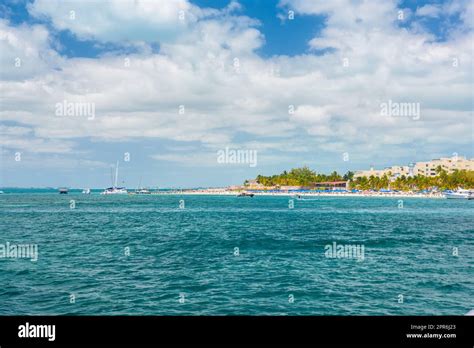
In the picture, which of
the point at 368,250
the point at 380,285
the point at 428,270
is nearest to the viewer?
the point at 380,285

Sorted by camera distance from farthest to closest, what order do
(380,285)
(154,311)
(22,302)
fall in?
(380,285) → (22,302) → (154,311)

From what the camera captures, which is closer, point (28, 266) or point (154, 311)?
point (154, 311)

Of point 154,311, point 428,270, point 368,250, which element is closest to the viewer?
point 154,311
